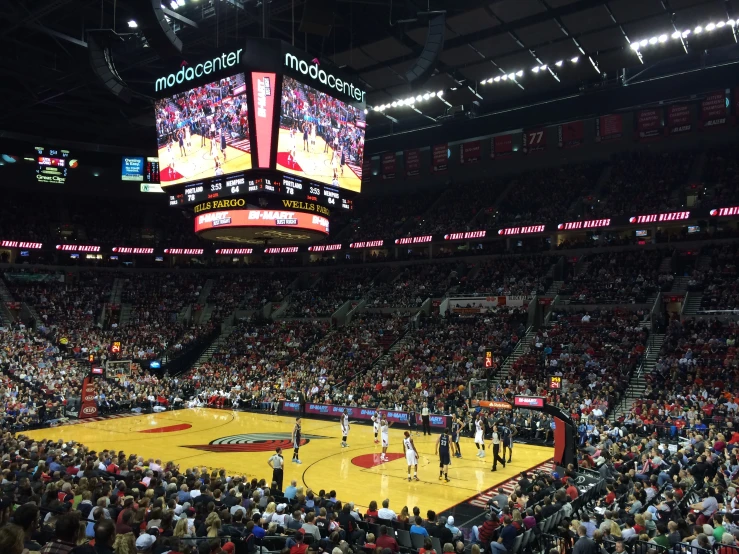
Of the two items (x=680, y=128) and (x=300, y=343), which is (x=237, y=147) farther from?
(x=680, y=128)

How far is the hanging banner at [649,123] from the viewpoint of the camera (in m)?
38.8

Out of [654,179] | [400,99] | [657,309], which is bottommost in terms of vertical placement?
[657,309]

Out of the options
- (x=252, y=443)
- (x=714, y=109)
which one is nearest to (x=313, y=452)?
(x=252, y=443)

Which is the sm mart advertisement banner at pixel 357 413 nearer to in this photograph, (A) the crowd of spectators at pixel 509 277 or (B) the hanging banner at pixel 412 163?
(A) the crowd of spectators at pixel 509 277

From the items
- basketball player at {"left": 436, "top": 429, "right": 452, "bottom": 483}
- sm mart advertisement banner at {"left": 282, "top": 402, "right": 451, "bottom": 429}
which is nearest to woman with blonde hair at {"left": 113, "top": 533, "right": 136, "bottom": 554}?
basketball player at {"left": 436, "top": 429, "right": 452, "bottom": 483}

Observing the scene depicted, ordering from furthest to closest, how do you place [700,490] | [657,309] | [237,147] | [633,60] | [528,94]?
[528,94], [657,309], [633,60], [237,147], [700,490]

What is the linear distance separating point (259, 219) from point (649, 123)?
28.8m

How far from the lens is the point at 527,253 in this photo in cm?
4541

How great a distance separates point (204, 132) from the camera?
21.7 metres

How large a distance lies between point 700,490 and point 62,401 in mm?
31308

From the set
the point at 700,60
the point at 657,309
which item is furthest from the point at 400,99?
the point at 657,309

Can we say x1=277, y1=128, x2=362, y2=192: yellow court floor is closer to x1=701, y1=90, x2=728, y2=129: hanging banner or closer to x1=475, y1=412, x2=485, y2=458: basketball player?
x1=475, y1=412, x2=485, y2=458: basketball player

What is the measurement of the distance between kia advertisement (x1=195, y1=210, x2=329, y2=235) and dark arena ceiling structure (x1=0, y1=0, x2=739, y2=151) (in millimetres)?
5747

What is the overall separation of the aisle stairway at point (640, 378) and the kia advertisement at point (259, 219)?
54.7 ft
